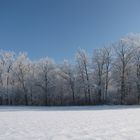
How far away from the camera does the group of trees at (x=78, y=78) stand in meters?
42.8

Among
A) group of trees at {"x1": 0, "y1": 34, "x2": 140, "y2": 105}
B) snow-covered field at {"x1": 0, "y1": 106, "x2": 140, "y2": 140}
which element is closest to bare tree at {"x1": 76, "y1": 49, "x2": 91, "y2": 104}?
group of trees at {"x1": 0, "y1": 34, "x2": 140, "y2": 105}

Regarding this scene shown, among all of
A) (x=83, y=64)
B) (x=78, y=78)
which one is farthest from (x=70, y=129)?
(x=83, y=64)

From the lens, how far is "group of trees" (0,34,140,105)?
42.8 metres

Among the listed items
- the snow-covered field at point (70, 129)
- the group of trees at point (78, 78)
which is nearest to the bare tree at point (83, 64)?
Answer: the group of trees at point (78, 78)

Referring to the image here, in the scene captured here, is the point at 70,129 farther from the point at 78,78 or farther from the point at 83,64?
the point at 83,64

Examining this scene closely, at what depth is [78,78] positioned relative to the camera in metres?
47.3

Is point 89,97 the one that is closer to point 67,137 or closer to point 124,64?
point 124,64

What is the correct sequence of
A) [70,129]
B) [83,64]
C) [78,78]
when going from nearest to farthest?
[70,129] → [78,78] → [83,64]

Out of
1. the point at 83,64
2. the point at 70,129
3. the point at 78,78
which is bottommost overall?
the point at 70,129

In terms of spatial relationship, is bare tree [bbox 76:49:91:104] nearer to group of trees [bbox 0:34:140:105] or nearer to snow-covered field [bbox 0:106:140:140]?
group of trees [bbox 0:34:140:105]

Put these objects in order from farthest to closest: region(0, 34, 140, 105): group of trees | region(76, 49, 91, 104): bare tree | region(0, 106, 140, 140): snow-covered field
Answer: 1. region(76, 49, 91, 104): bare tree
2. region(0, 34, 140, 105): group of trees
3. region(0, 106, 140, 140): snow-covered field

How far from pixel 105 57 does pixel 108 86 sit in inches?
252

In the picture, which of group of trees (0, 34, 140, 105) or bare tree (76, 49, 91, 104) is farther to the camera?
bare tree (76, 49, 91, 104)

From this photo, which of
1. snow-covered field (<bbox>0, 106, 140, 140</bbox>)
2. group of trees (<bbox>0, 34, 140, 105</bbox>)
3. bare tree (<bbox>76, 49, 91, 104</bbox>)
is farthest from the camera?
bare tree (<bbox>76, 49, 91, 104</bbox>)
